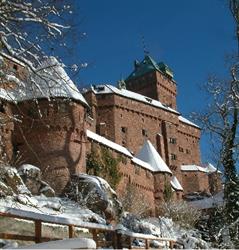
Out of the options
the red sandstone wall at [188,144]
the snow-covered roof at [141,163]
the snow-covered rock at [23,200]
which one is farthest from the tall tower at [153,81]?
the snow-covered rock at [23,200]

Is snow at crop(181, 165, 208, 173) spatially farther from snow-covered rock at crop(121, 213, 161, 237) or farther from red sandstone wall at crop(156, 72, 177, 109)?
snow-covered rock at crop(121, 213, 161, 237)

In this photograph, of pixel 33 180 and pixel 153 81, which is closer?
pixel 33 180

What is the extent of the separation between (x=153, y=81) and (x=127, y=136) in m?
16.6

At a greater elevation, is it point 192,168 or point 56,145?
point 192,168

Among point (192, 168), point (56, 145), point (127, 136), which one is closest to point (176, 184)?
point (127, 136)

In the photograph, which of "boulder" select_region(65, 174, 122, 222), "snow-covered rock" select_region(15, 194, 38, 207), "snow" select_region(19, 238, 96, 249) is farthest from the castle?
"snow" select_region(19, 238, 96, 249)

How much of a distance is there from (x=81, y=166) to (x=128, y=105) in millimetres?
24028

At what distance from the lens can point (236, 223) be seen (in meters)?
12.6

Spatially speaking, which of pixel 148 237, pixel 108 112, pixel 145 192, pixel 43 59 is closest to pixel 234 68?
pixel 148 237

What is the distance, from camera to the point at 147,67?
70938 millimetres

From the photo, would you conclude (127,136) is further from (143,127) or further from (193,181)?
(193,181)

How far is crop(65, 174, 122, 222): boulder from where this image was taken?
28297mm

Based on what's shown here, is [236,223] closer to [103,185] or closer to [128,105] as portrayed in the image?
[103,185]

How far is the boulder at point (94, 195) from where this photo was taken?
28.3 meters
